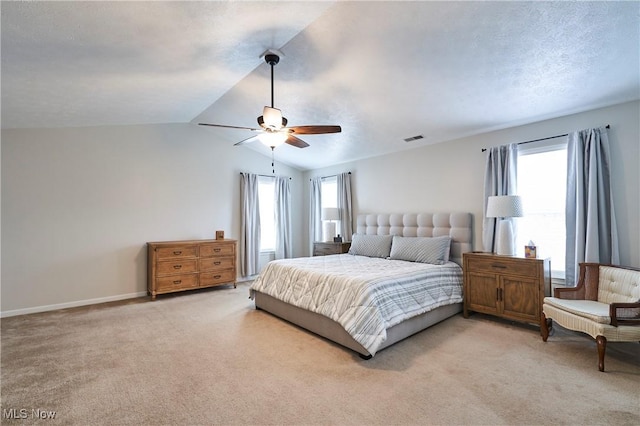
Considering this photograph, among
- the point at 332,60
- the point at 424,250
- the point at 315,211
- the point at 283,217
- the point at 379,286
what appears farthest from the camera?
the point at 315,211

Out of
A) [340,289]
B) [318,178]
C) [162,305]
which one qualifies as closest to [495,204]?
[340,289]

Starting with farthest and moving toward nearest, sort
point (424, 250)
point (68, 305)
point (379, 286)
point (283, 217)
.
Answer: point (283, 217)
point (68, 305)
point (424, 250)
point (379, 286)

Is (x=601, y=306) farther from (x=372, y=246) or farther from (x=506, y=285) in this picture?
(x=372, y=246)

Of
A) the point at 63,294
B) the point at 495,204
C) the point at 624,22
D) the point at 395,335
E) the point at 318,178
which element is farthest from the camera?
the point at 318,178

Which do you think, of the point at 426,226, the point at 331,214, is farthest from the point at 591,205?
the point at 331,214

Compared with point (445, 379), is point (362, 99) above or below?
above

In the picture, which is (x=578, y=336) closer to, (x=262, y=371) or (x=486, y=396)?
(x=486, y=396)

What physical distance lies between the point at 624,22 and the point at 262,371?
3.99 m

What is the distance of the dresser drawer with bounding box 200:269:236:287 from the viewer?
5.34m

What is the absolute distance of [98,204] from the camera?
4.77 metres

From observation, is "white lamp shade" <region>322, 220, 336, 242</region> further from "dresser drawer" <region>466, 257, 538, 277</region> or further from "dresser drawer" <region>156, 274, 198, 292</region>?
"dresser drawer" <region>466, 257, 538, 277</region>

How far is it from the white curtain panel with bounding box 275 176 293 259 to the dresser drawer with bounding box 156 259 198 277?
2056mm

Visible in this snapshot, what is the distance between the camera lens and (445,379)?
2367mm

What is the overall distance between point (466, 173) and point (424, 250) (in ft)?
4.44
